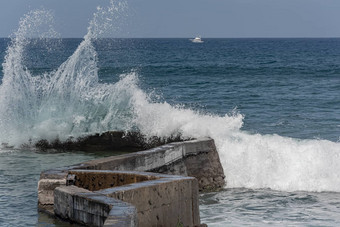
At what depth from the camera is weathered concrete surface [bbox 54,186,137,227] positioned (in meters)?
5.45

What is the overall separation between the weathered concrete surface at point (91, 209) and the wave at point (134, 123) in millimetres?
4664

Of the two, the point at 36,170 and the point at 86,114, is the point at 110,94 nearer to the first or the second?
the point at 86,114

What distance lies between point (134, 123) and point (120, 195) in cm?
773

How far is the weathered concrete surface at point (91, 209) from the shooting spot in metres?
5.45

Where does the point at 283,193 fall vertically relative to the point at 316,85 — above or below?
below

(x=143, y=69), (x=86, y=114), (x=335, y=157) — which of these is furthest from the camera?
(x=143, y=69)

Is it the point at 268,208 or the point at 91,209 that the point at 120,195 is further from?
the point at 268,208

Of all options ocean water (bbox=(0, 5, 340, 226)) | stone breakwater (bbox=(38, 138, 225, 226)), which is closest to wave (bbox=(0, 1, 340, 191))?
ocean water (bbox=(0, 5, 340, 226))

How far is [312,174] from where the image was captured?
1132cm

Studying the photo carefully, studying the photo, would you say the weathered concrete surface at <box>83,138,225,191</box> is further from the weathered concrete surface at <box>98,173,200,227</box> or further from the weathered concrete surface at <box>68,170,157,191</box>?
the weathered concrete surface at <box>98,173,200,227</box>

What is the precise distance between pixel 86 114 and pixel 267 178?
223 inches

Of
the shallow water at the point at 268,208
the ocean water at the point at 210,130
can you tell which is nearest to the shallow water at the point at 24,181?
the ocean water at the point at 210,130

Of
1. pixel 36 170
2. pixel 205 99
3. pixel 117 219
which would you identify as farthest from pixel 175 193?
pixel 205 99

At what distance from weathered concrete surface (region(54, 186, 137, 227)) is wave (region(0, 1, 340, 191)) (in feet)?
15.3
